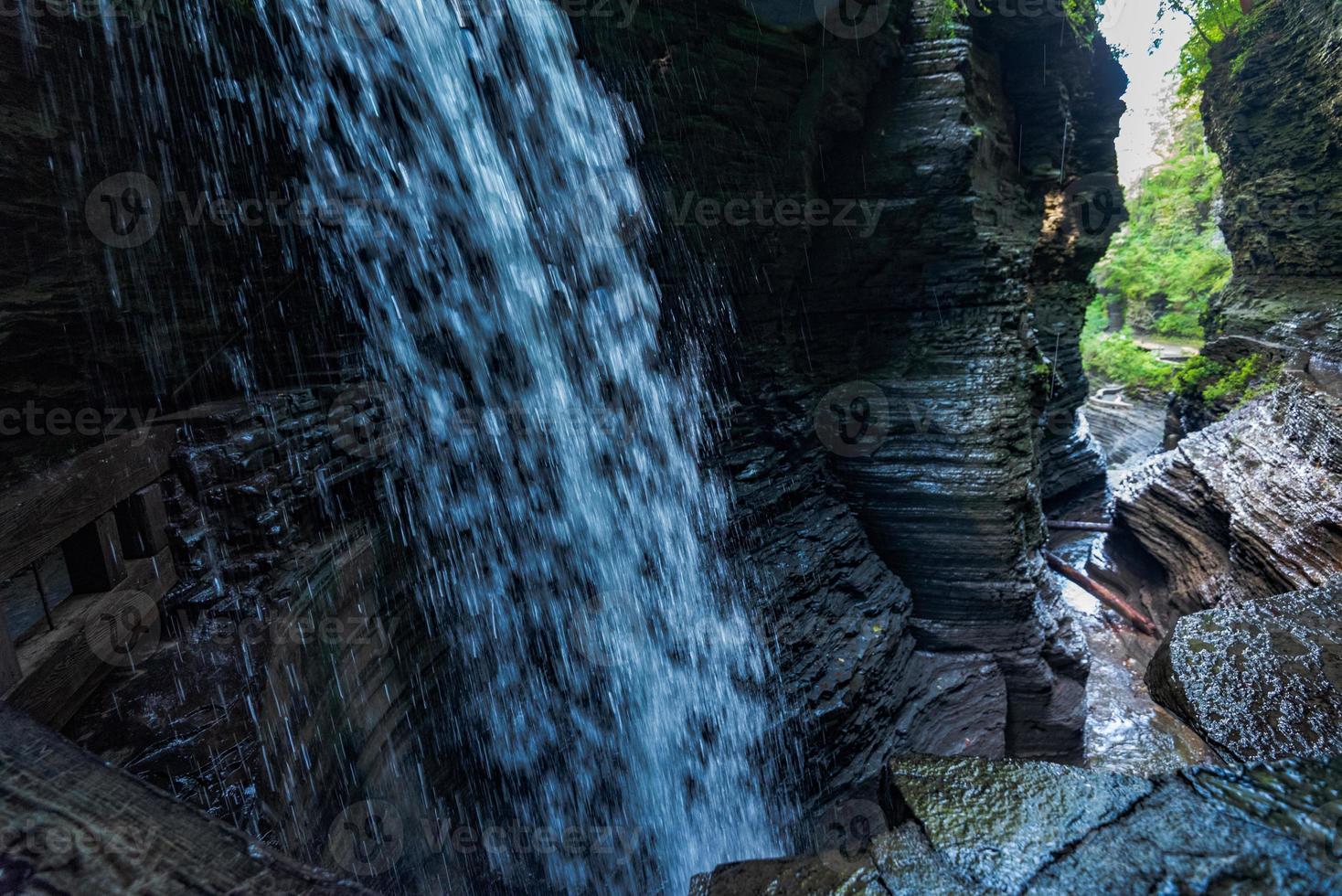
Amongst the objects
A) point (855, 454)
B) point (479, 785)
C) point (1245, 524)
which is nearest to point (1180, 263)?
point (1245, 524)

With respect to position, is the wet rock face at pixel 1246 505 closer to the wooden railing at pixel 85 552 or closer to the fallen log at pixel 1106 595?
the fallen log at pixel 1106 595

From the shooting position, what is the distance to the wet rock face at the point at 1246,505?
5.67m

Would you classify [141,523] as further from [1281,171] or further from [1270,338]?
[1281,171]

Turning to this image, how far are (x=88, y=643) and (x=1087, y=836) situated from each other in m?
3.49

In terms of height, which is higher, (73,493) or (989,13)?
(989,13)

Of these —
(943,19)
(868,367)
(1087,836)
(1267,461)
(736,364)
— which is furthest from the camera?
(868,367)

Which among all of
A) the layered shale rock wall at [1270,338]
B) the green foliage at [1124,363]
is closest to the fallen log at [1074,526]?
the layered shale rock wall at [1270,338]

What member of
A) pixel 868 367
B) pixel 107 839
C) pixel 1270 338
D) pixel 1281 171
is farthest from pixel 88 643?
pixel 1281 171

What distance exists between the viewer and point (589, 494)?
5809 millimetres

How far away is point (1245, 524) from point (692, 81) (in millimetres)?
6956

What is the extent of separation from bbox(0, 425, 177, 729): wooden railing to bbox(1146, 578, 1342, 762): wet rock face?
4.22 metres

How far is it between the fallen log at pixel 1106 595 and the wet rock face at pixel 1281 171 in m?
4.16

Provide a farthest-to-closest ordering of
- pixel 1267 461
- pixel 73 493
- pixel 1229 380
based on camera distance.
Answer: pixel 1229 380
pixel 1267 461
pixel 73 493

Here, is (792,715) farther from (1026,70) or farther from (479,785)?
(1026,70)
